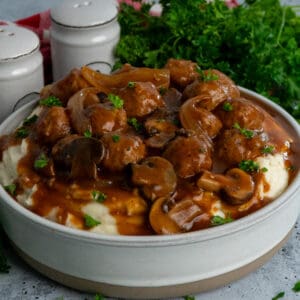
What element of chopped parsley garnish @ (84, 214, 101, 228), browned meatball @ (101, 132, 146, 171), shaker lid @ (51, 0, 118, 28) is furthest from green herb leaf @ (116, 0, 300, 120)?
chopped parsley garnish @ (84, 214, 101, 228)

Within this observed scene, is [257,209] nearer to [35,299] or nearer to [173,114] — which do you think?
[173,114]

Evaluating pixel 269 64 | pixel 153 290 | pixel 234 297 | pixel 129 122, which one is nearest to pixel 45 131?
pixel 129 122

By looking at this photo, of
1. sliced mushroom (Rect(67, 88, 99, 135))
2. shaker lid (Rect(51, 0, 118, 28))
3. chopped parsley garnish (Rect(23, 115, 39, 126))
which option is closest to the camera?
sliced mushroom (Rect(67, 88, 99, 135))

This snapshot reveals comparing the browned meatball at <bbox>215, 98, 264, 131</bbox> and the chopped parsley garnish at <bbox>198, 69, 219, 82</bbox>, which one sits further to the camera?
the chopped parsley garnish at <bbox>198, 69, 219, 82</bbox>

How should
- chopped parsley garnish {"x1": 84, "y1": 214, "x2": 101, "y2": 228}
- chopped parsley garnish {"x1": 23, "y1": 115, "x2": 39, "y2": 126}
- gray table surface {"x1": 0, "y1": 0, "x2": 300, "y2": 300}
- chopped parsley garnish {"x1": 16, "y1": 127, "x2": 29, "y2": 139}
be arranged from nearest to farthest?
chopped parsley garnish {"x1": 84, "y1": 214, "x2": 101, "y2": 228}
gray table surface {"x1": 0, "y1": 0, "x2": 300, "y2": 300}
chopped parsley garnish {"x1": 16, "y1": 127, "x2": 29, "y2": 139}
chopped parsley garnish {"x1": 23, "y1": 115, "x2": 39, "y2": 126}

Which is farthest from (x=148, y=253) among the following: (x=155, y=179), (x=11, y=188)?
(x=11, y=188)

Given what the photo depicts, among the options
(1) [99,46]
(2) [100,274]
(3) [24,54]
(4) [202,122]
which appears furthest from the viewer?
(1) [99,46]

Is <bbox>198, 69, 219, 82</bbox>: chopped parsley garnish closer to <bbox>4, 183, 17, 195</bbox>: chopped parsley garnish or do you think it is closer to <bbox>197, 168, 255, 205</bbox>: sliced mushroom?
<bbox>197, 168, 255, 205</bbox>: sliced mushroom
